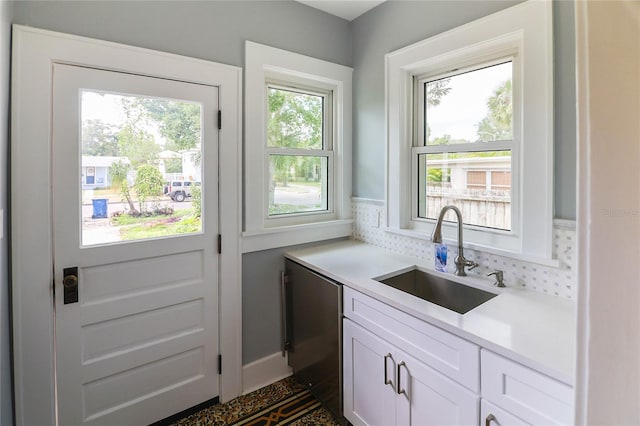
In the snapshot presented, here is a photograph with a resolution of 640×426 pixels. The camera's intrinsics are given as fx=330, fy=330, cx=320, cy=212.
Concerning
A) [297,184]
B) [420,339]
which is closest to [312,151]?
[297,184]

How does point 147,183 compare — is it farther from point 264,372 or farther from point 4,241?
point 264,372

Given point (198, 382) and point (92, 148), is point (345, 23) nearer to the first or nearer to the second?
point (92, 148)

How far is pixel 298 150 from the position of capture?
2.31 metres

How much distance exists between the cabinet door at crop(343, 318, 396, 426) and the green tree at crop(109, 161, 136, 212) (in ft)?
4.17

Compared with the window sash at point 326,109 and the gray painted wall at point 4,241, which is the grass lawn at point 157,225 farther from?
the window sash at point 326,109

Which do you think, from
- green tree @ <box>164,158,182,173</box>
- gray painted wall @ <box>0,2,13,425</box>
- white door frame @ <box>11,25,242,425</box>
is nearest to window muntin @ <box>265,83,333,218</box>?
green tree @ <box>164,158,182,173</box>

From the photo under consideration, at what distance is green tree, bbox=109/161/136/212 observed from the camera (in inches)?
63.5

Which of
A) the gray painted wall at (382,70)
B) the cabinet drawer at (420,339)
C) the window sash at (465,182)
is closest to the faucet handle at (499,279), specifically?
the window sash at (465,182)

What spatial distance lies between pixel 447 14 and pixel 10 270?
2.46m

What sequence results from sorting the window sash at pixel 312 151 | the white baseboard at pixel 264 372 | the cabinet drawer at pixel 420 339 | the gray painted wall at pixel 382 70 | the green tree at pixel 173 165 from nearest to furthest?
the cabinet drawer at pixel 420 339 < the gray painted wall at pixel 382 70 < the green tree at pixel 173 165 < the white baseboard at pixel 264 372 < the window sash at pixel 312 151

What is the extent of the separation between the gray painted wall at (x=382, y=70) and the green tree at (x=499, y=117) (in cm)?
26

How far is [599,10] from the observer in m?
0.47

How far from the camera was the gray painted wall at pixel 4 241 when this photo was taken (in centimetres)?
125

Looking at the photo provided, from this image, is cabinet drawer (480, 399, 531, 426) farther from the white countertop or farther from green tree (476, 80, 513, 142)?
green tree (476, 80, 513, 142)
